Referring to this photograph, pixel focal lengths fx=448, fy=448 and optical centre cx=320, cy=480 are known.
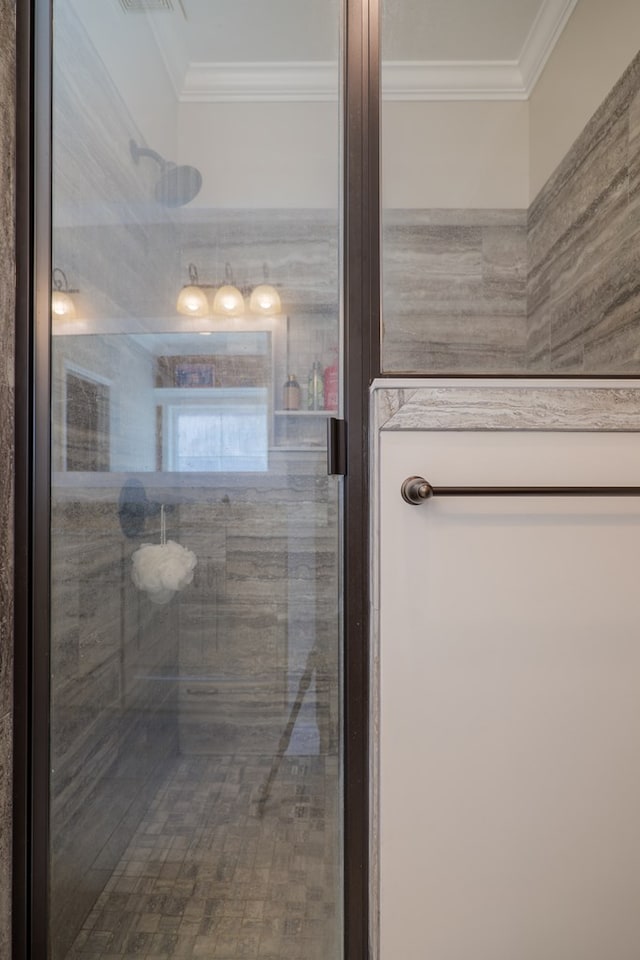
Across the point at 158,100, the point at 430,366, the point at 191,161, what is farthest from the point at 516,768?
the point at 158,100

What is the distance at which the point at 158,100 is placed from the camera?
807mm

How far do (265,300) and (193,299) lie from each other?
0.13 metres

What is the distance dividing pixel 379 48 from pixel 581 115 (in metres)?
0.43

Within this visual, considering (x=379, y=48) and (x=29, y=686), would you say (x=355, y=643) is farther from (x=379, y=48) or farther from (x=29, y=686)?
(x=379, y=48)

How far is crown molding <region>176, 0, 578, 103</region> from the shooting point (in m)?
0.80

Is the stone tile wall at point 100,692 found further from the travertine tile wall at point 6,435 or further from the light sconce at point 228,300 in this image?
the light sconce at point 228,300

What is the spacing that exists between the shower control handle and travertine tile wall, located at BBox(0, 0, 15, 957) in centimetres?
68

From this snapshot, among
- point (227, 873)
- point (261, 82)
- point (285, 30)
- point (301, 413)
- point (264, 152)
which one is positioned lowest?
point (227, 873)

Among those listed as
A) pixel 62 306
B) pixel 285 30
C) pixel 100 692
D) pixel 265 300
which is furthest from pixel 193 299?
pixel 100 692

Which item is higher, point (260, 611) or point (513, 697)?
point (260, 611)

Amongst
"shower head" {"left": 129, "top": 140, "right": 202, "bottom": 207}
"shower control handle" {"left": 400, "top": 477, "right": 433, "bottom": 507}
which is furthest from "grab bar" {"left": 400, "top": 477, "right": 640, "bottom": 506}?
"shower head" {"left": 129, "top": 140, "right": 202, "bottom": 207}

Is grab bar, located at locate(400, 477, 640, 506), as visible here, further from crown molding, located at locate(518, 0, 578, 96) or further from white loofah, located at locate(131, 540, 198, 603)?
crown molding, located at locate(518, 0, 578, 96)

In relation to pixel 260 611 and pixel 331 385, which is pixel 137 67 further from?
pixel 260 611

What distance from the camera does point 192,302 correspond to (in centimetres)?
80
